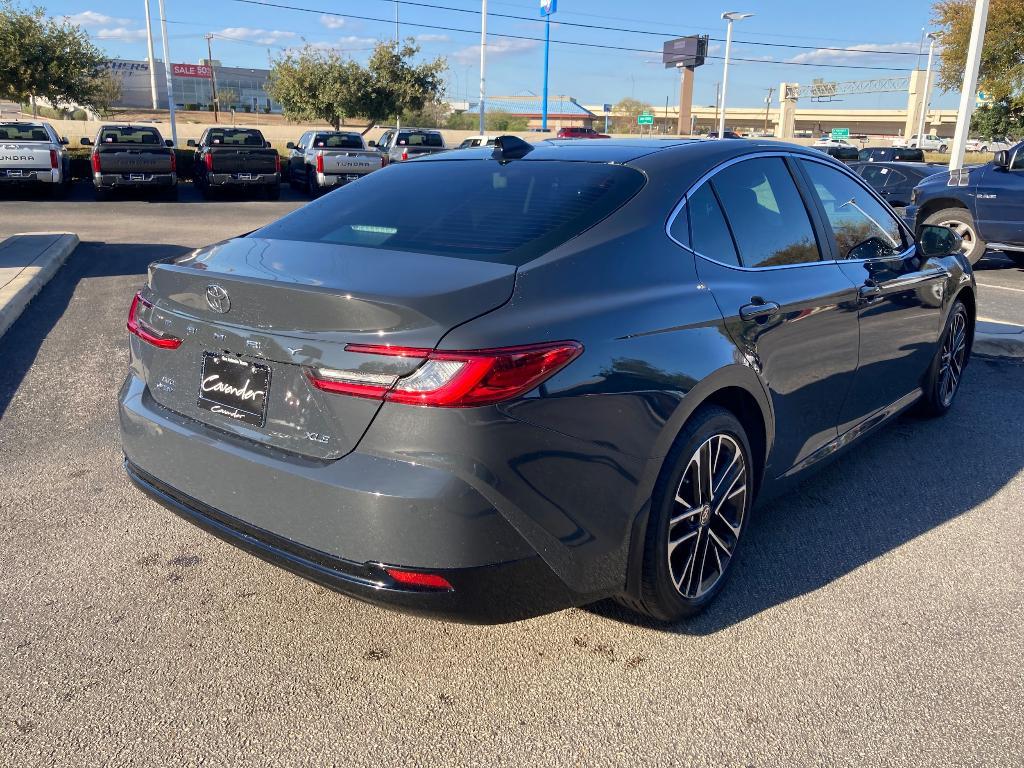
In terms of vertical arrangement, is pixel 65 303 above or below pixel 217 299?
below

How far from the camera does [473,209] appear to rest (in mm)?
3100

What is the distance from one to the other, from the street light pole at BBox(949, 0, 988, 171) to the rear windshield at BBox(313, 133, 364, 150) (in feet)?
49.5

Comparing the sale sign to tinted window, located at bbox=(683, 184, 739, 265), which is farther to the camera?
the sale sign

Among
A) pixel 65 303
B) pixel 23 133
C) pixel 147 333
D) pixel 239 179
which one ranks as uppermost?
pixel 23 133

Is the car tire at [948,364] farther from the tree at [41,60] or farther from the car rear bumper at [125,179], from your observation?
the tree at [41,60]

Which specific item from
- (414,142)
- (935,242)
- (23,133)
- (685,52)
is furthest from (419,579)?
(685,52)

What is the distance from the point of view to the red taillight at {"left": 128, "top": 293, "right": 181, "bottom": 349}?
2799 mm

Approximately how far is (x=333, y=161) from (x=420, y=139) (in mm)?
5712

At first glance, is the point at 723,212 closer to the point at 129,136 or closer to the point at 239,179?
the point at 239,179

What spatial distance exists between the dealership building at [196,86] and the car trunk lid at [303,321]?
92.0m

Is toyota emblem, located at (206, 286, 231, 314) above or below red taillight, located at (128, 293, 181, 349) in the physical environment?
above

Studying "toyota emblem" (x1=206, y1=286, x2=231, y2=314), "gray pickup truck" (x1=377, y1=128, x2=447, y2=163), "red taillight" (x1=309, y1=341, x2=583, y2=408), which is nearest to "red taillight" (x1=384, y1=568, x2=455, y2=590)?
"red taillight" (x1=309, y1=341, x2=583, y2=408)

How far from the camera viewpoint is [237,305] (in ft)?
8.36

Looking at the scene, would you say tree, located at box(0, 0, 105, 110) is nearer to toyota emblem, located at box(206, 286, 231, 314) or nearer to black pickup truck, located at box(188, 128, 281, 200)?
black pickup truck, located at box(188, 128, 281, 200)
